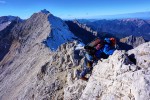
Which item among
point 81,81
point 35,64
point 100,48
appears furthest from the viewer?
point 35,64

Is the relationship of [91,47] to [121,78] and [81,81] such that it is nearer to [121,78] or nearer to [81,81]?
[81,81]

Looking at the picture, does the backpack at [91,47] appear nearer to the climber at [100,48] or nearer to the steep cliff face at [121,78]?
the climber at [100,48]

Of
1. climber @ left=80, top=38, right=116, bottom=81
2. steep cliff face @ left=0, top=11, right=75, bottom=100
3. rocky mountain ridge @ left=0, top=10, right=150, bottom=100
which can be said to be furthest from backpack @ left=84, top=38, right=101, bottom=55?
steep cliff face @ left=0, top=11, right=75, bottom=100

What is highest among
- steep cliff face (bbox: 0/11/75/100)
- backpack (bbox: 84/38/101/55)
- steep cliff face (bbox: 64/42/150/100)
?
backpack (bbox: 84/38/101/55)

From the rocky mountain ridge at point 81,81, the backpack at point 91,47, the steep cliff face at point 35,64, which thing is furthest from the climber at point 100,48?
the steep cliff face at point 35,64

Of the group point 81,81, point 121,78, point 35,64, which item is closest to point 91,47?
point 81,81

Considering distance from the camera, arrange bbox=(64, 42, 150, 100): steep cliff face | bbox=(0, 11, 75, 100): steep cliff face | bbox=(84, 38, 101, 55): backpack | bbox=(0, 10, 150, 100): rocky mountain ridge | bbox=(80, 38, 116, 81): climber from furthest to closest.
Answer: bbox=(0, 11, 75, 100): steep cliff face, bbox=(84, 38, 101, 55): backpack, bbox=(80, 38, 116, 81): climber, bbox=(0, 10, 150, 100): rocky mountain ridge, bbox=(64, 42, 150, 100): steep cliff face

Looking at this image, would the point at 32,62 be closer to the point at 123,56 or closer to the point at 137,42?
the point at 123,56

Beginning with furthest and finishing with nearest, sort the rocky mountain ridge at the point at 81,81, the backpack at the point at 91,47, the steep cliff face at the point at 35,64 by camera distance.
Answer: the steep cliff face at the point at 35,64, the backpack at the point at 91,47, the rocky mountain ridge at the point at 81,81

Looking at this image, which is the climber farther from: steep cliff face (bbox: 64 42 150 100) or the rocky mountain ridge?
steep cliff face (bbox: 64 42 150 100)
